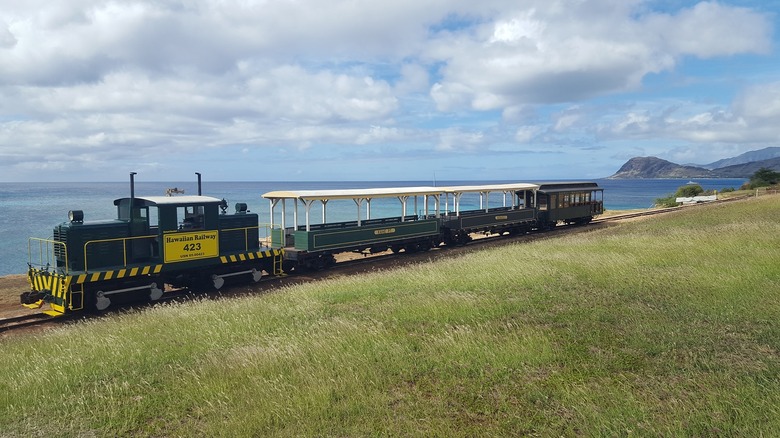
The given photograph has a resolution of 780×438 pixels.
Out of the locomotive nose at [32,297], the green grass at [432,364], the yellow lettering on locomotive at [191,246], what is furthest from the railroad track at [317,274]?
the green grass at [432,364]

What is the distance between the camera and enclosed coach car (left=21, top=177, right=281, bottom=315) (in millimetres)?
14656

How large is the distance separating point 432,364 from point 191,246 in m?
11.7

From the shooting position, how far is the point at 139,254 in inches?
645

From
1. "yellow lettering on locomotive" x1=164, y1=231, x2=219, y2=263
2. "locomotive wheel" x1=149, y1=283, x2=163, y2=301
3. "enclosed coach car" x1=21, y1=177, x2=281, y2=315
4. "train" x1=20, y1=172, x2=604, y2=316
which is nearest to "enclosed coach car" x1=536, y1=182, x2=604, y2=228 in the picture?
"train" x1=20, y1=172, x2=604, y2=316

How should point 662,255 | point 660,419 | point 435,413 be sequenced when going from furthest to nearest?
1. point 662,255
2. point 435,413
3. point 660,419

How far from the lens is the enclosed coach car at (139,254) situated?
48.1ft

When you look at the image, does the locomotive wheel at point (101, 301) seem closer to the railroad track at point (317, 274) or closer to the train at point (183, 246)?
the train at point (183, 246)

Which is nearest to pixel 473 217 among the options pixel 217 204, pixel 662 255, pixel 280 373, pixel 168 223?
pixel 662 255

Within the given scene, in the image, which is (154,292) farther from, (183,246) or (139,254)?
(183,246)

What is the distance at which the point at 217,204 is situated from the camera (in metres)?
17.6

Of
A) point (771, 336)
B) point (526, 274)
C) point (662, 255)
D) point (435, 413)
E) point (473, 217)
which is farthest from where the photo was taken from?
point (473, 217)

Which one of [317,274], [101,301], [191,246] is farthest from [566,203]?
[101,301]

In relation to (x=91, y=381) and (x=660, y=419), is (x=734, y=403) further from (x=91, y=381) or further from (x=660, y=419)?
(x=91, y=381)

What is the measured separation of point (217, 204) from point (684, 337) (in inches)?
569
